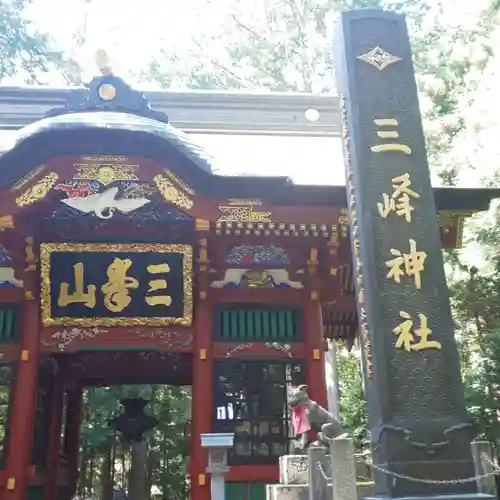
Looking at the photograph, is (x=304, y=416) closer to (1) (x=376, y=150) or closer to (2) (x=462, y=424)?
(2) (x=462, y=424)

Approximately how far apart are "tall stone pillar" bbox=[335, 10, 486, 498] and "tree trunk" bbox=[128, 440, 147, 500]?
6.69m

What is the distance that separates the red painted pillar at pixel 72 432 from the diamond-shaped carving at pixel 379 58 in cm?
685

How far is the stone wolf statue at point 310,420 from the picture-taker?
540 centimetres

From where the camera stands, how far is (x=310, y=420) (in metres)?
5.54

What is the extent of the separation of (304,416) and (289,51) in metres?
13.8

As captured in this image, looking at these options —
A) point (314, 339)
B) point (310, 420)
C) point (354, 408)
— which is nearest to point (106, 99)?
point (314, 339)

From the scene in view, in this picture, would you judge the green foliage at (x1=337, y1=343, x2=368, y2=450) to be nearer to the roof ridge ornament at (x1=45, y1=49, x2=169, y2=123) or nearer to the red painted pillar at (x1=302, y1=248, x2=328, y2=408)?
the red painted pillar at (x1=302, y1=248, x2=328, y2=408)

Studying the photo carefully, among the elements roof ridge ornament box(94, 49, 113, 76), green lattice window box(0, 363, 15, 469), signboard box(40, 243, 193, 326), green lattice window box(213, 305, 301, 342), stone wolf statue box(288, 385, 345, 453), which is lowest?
stone wolf statue box(288, 385, 345, 453)

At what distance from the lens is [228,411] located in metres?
6.99

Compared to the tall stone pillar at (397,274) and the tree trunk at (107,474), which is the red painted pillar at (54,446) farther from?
the tree trunk at (107,474)

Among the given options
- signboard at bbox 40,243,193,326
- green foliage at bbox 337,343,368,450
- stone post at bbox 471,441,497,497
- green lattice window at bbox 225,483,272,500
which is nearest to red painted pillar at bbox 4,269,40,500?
signboard at bbox 40,243,193,326

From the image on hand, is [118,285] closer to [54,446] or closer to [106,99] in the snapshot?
[106,99]

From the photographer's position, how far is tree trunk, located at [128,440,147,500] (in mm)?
10055

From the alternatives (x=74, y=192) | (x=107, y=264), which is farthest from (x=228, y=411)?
(x=74, y=192)
